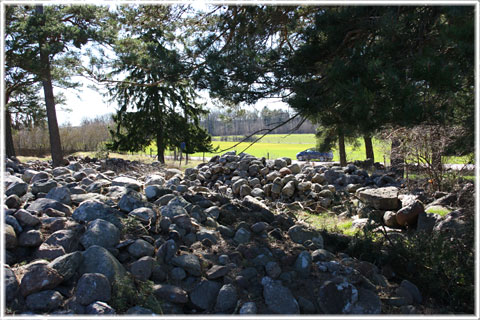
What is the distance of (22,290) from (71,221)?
111 cm

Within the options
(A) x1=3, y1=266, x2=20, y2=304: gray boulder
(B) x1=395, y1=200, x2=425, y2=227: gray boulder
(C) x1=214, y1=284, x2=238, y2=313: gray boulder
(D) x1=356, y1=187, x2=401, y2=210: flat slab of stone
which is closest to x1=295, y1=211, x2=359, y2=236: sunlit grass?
(D) x1=356, y1=187, x2=401, y2=210: flat slab of stone

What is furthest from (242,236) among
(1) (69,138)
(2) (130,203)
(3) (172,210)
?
(1) (69,138)

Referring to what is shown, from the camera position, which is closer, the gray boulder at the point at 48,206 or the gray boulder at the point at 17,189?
the gray boulder at the point at 48,206

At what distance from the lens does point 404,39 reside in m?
3.86

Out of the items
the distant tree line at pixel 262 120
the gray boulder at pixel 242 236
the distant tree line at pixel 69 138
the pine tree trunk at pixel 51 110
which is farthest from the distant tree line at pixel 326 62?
the distant tree line at pixel 69 138

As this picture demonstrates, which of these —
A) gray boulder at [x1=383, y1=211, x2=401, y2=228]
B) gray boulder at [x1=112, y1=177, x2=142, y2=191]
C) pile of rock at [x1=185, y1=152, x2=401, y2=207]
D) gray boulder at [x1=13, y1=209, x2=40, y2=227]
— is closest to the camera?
gray boulder at [x1=13, y1=209, x2=40, y2=227]

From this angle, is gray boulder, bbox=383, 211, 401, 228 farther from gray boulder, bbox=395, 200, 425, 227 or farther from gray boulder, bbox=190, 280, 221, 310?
gray boulder, bbox=190, 280, 221, 310

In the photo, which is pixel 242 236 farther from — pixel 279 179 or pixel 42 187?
pixel 279 179

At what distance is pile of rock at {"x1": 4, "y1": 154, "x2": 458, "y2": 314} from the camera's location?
2.45 metres

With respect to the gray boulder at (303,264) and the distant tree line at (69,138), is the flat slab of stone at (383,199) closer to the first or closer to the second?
the gray boulder at (303,264)

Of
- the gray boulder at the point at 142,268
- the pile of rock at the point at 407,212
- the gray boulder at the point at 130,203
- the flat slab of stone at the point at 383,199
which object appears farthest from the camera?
the flat slab of stone at the point at 383,199

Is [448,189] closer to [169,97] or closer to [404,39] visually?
[404,39]

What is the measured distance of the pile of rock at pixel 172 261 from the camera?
2.45m

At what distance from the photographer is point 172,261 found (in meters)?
3.02
